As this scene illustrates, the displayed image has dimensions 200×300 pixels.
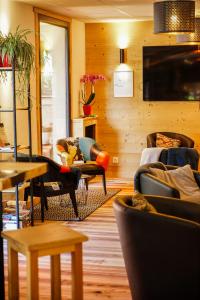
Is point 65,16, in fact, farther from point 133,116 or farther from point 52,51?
point 133,116

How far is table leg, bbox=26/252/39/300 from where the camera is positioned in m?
3.07

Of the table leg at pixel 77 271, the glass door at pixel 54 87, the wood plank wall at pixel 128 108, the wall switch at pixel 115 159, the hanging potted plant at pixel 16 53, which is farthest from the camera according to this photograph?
the wall switch at pixel 115 159

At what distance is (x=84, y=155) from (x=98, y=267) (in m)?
3.51

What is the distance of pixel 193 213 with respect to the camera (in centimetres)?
411

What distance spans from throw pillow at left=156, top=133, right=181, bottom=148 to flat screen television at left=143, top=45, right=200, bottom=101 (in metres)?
0.72

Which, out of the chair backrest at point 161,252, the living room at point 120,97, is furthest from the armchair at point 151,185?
the living room at point 120,97

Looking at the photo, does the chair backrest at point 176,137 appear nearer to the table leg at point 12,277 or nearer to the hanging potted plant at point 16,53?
the hanging potted plant at point 16,53

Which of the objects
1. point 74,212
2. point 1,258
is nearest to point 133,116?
point 74,212

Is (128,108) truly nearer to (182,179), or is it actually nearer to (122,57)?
(122,57)

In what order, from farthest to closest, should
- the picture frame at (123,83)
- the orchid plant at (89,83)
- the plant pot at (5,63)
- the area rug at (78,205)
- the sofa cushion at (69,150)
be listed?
the picture frame at (123,83) → the orchid plant at (89,83) → the sofa cushion at (69,150) → the area rug at (78,205) → the plant pot at (5,63)

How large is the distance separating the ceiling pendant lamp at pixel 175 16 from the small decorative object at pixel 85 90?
173 inches

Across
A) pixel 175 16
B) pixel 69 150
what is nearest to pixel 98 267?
pixel 175 16

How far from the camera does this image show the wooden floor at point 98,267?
448cm

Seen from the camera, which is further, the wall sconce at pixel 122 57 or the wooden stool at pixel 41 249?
the wall sconce at pixel 122 57
